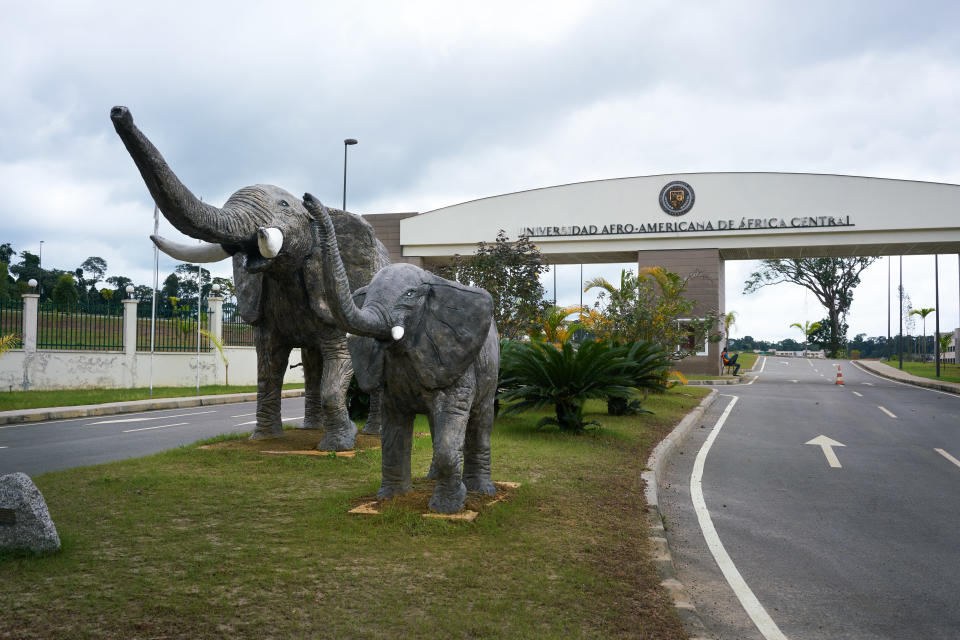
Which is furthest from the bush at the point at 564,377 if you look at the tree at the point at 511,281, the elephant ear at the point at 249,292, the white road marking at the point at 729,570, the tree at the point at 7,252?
the tree at the point at 7,252

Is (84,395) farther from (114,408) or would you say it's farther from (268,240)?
(268,240)

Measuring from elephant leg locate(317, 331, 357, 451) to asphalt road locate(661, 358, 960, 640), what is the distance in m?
3.49

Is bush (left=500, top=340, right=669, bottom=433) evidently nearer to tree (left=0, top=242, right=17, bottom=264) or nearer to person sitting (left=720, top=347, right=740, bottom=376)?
person sitting (left=720, top=347, right=740, bottom=376)

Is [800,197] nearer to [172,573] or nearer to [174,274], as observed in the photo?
[172,573]

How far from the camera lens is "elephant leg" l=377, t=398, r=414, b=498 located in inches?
199

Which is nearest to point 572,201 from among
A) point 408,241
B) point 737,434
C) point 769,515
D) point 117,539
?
point 408,241

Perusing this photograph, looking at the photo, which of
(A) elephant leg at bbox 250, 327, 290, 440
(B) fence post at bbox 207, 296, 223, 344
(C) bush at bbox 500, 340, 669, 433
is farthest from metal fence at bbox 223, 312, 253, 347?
(A) elephant leg at bbox 250, 327, 290, 440

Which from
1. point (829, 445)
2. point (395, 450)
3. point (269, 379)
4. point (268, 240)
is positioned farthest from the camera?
point (829, 445)

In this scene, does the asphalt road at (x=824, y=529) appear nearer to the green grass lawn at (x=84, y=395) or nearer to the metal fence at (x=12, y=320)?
the green grass lawn at (x=84, y=395)

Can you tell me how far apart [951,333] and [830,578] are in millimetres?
86414

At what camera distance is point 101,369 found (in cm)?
1969

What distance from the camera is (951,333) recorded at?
250ft

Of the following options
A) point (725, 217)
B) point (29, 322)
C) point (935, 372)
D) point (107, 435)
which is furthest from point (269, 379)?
point (935, 372)

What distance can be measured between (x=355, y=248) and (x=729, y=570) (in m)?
4.99
